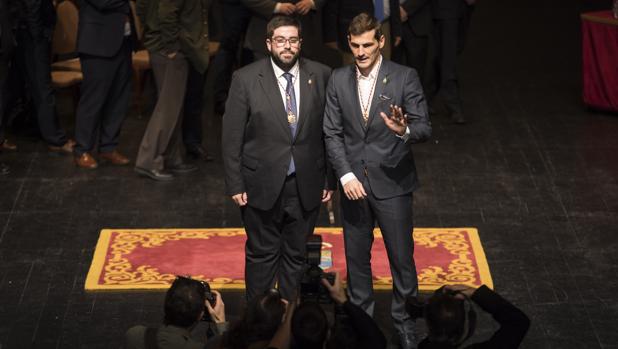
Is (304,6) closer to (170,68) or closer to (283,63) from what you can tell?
(170,68)

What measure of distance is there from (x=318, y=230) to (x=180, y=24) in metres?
1.70

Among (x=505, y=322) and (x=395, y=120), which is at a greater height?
(x=395, y=120)

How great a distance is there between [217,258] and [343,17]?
7.51 ft

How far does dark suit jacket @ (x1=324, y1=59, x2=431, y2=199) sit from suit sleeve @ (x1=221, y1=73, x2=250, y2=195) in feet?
1.30

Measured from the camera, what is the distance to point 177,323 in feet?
16.3

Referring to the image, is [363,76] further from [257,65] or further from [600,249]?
[600,249]

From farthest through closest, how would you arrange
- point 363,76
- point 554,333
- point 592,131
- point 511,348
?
1. point 592,131
2. point 554,333
3. point 363,76
4. point 511,348

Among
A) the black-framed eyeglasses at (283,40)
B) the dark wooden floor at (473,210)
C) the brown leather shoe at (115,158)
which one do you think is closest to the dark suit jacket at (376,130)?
the black-framed eyeglasses at (283,40)

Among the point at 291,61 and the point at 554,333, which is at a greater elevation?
the point at 291,61

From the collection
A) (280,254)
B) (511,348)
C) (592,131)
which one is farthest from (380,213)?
(592,131)

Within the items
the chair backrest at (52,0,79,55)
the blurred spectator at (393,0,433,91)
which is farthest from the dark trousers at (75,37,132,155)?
the blurred spectator at (393,0,433,91)

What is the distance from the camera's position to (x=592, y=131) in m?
9.52

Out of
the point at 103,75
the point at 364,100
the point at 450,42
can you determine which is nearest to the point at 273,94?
the point at 364,100

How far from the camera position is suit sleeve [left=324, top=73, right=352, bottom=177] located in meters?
5.99
